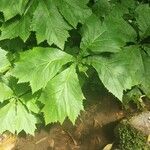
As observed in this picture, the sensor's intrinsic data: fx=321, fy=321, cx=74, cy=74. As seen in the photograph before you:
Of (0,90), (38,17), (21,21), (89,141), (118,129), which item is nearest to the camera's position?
(38,17)

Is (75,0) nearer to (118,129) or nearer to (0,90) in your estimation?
(0,90)

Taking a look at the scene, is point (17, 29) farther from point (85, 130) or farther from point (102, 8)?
point (85, 130)

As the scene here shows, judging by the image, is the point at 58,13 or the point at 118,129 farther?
the point at 118,129

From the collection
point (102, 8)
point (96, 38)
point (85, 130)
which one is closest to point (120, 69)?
point (96, 38)

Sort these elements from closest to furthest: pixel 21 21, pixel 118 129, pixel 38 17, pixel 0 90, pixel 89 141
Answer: pixel 38 17, pixel 21 21, pixel 0 90, pixel 118 129, pixel 89 141

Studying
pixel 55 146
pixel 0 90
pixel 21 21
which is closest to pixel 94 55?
pixel 21 21

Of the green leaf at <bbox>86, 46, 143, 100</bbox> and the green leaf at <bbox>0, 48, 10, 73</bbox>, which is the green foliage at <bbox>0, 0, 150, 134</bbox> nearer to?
the green leaf at <bbox>86, 46, 143, 100</bbox>

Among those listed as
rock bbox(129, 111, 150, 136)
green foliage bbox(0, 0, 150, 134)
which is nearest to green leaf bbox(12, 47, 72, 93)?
green foliage bbox(0, 0, 150, 134)
